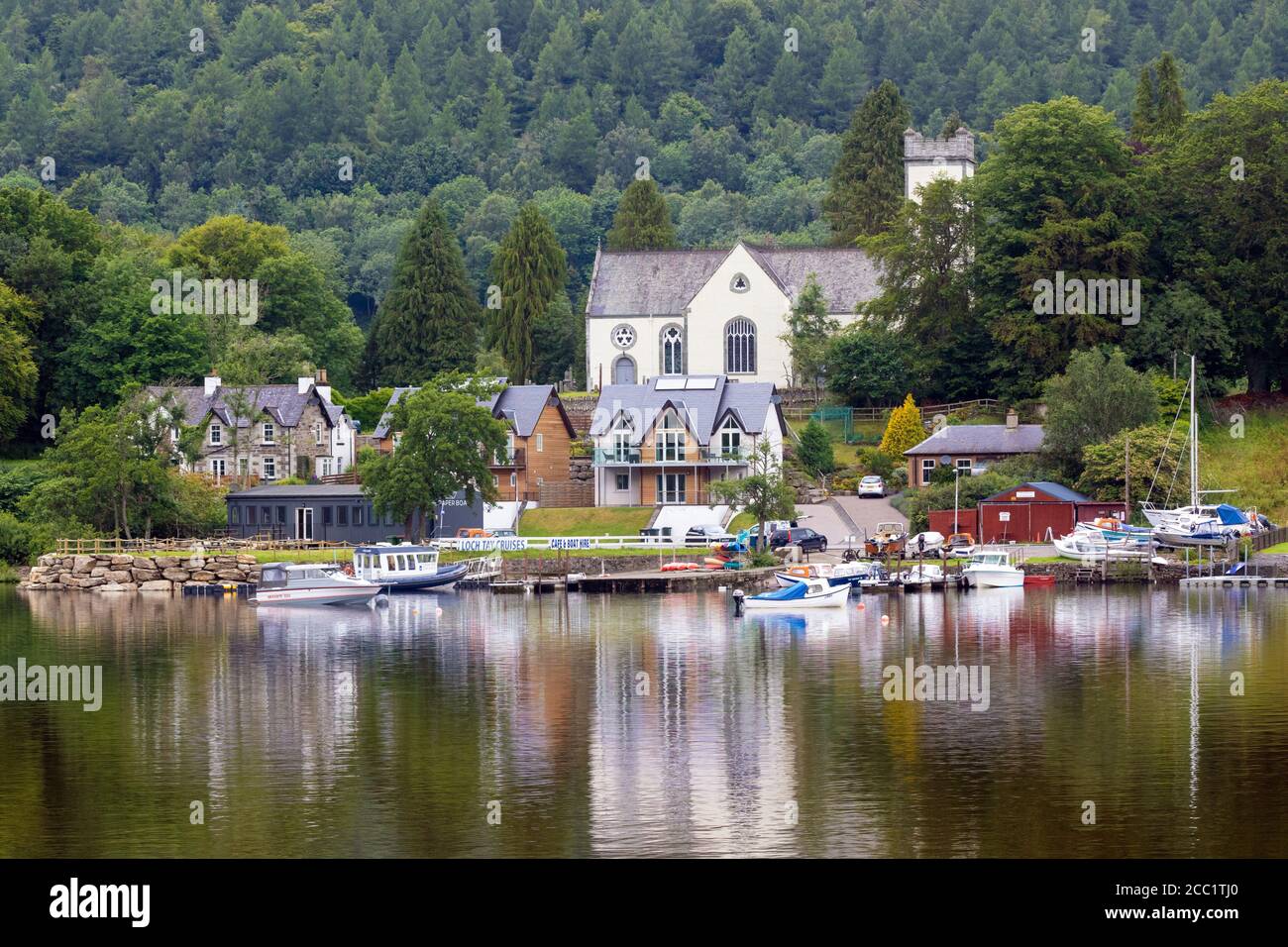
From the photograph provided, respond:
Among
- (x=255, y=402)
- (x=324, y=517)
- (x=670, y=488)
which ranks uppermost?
(x=255, y=402)

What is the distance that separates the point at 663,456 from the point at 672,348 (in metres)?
20.2

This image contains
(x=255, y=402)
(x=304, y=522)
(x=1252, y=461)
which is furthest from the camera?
(x=255, y=402)

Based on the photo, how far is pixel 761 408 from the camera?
92.6 m

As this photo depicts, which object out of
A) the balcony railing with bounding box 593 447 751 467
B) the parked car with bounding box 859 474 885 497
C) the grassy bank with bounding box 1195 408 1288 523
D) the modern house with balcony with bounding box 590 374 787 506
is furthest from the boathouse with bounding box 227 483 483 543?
the grassy bank with bounding box 1195 408 1288 523

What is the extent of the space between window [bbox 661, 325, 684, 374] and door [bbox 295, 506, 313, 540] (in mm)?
27136

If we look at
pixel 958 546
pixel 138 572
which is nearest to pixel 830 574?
pixel 958 546

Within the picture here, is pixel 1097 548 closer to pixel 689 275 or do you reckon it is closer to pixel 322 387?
pixel 689 275

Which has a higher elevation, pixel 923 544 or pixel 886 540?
pixel 886 540

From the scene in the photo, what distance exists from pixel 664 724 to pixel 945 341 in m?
59.4

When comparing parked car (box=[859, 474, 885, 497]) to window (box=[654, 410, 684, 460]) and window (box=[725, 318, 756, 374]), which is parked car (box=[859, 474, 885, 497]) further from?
window (box=[725, 318, 756, 374])

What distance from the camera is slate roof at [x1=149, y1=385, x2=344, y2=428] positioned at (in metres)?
97.1

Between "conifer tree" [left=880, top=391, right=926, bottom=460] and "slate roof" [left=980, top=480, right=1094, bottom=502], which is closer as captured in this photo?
"slate roof" [left=980, top=480, right=1094, bottom=502]

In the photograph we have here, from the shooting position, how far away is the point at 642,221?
134125 millimetres
